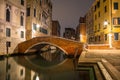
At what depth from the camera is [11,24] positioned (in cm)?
2567

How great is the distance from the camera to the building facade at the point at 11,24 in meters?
23.3

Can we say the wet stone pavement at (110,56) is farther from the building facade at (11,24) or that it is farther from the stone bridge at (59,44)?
the building facade at (11,24)

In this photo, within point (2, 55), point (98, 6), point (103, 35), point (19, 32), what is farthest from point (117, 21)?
point (2, 55)

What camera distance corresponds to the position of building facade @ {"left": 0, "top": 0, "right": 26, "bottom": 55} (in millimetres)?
23281

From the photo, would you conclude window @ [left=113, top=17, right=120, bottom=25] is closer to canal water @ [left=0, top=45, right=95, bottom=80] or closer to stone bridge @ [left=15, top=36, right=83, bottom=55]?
stone bridge @ [left=15, top=36, right=83, bottom=55]

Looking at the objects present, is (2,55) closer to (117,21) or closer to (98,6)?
(117,21)

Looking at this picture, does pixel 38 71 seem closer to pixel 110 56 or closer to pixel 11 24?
pixel 110 56

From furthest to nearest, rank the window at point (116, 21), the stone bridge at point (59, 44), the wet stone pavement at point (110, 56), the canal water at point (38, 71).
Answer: the window at point (116, 21) < the stone bridge at point (59, 44) < the canal water at point (38, 71) < the wet stone pavement at point (110, 56)

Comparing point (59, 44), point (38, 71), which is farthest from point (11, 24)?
point (38, 71)

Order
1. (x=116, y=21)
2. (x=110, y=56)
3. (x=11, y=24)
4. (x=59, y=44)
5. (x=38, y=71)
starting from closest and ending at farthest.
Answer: (x=110, y=56) → (x=38, y=71) → (x=11, y=24) → (x=59, y=44) → (x=116, y=21)

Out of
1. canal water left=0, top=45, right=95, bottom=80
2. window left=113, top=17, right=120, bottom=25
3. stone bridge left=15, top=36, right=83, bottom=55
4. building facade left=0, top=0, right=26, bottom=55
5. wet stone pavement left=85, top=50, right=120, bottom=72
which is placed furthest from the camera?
window left=113, top=17, right=120, bottom=25

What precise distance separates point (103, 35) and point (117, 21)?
3.91 m

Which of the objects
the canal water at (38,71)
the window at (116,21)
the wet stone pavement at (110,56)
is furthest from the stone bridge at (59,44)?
the wet stone pavement at (110,56)

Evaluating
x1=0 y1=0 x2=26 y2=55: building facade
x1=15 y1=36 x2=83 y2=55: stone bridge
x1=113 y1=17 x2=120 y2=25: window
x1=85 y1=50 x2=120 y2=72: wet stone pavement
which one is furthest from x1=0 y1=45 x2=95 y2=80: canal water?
x1=113 y1=17 x2=120 y2=25: window
